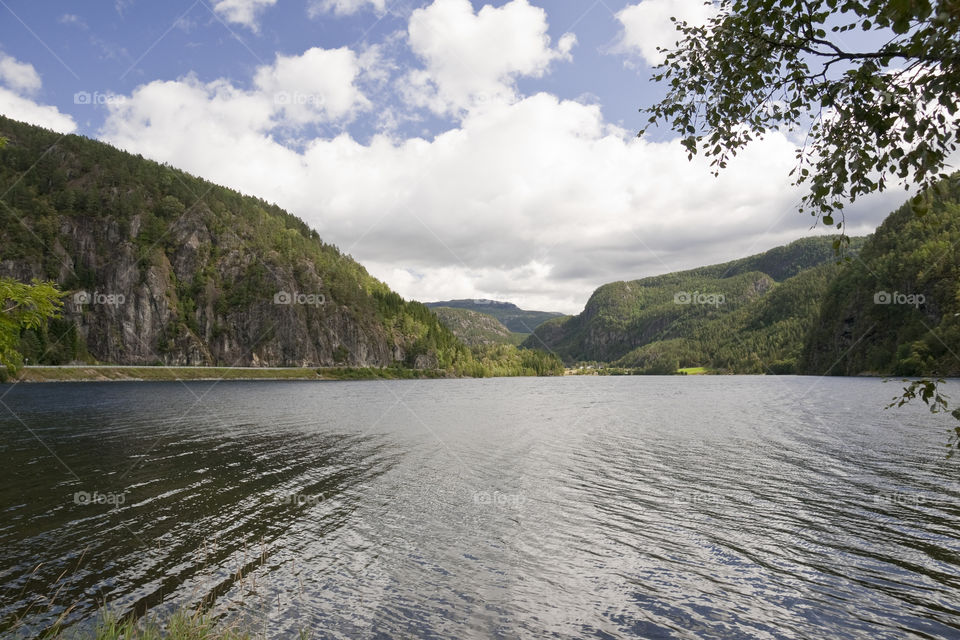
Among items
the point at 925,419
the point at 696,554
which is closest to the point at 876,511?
the point at 696,554

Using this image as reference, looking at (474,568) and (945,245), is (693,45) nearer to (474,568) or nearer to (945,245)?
(474,568)

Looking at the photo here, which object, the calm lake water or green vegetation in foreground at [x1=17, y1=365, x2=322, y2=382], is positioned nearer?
the calm lake water

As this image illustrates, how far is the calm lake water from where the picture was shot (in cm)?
1378

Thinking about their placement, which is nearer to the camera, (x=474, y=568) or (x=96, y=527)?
(x=474, y=568)

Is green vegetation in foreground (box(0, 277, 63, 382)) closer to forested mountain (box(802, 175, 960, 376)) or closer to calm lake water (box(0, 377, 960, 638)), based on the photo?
calm lake water (box(0, 377, 960, 638))

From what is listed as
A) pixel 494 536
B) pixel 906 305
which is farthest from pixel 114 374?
pixel 906 305

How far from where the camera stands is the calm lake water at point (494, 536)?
13.8m

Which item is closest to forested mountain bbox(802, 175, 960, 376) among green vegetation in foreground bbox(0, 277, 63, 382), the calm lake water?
the calm lake water

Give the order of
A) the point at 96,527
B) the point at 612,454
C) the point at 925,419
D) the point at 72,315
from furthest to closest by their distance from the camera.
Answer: the point at 72,315
the point at 925,419
the point at 612,454
the point at 96,527

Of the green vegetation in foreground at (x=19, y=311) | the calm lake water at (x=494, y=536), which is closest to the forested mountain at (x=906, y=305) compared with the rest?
the calm lake water at (x=494, y=536)

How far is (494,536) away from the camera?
20031 millimetres

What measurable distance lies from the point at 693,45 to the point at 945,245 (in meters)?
207

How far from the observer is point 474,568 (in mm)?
16828

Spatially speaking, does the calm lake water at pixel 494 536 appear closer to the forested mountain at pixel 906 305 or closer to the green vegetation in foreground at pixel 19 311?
the green vegetation in foreground at pixel 19 311
